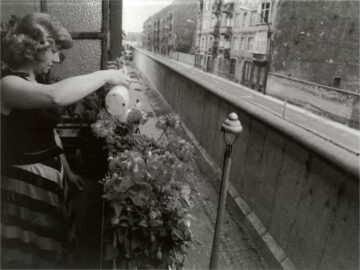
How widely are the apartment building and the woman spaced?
32.6 m

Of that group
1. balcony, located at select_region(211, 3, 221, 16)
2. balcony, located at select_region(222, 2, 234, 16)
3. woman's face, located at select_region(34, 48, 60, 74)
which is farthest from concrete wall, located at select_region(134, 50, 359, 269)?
balcony, located at select_region(211, 3, 221, 16)

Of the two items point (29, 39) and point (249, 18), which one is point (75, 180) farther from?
point (249, 18)

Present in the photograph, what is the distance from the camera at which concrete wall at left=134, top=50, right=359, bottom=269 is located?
2.88m

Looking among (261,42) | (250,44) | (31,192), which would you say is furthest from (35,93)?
(250,44)

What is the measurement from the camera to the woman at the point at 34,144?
5.60 feet

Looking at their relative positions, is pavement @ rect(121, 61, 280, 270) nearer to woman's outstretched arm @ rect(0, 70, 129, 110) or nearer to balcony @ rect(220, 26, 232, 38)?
woman's outstretched arm @ rect(0, 70, 129, 110)

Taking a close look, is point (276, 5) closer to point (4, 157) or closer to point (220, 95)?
point (220, 95)

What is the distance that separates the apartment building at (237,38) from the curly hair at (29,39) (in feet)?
107

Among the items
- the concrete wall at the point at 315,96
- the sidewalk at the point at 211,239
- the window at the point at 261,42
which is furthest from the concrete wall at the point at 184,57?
the sidewalk at the point at 211,239

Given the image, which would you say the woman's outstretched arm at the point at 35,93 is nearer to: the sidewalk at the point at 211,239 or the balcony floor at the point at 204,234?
the balcony floor at the point at 204,234

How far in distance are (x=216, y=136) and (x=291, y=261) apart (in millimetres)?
3372

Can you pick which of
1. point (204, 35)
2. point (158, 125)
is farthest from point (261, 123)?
point (204, 35)

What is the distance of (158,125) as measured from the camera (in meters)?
2.62

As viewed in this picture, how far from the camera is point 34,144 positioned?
195cm
